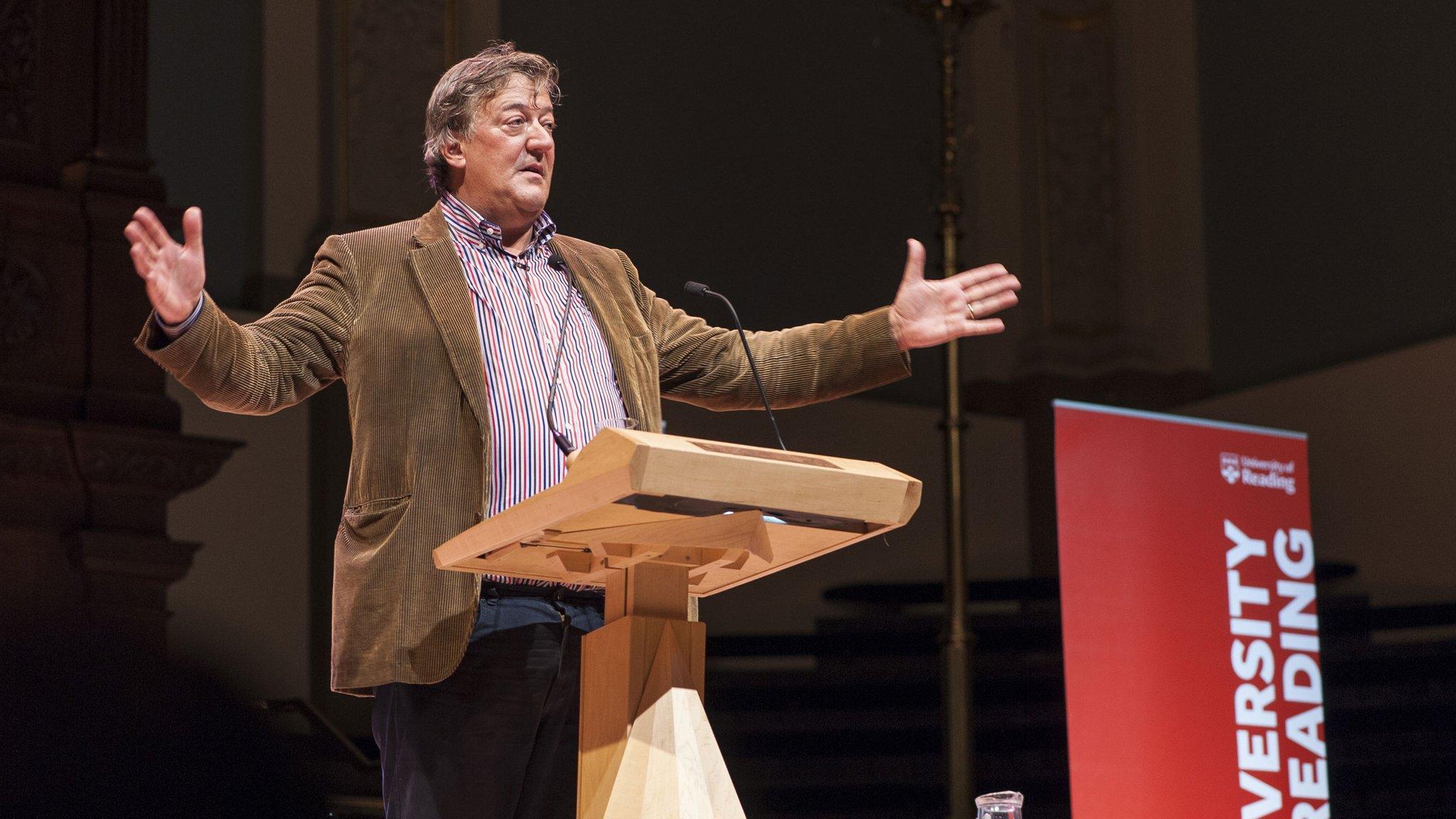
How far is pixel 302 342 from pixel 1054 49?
636 centimetres

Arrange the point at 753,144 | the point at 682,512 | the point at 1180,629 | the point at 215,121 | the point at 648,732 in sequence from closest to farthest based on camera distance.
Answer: the point at 682,512 < the point at 648,732 < the point at 1180,629 < the point at 215,121 < the point at 753,144

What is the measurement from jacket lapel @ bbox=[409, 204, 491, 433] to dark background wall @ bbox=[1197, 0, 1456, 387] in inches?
207

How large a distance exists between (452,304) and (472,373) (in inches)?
4.1

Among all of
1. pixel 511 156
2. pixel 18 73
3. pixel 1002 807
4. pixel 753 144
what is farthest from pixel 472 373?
pixel 753 144

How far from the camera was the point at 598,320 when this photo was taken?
2.04 meters

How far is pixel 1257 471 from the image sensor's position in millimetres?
4609

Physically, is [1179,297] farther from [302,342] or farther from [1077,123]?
[302,342]

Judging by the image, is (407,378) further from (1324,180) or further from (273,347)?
(1324,180)

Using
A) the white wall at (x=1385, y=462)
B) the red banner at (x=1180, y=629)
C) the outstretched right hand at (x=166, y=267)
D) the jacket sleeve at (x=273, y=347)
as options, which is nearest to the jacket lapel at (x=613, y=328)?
the jacket sleeve at (x=273, y=347)

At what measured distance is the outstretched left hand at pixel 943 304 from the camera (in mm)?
2039

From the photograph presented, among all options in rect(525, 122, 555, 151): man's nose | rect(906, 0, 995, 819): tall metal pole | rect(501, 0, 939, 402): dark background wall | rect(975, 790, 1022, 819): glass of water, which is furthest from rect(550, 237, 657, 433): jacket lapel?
rect(501, 0, 939, 402): dark background wall

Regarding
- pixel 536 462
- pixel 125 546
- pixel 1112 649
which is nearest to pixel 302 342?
pixel 536 462

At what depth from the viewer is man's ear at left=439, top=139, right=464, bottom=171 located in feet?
6.85

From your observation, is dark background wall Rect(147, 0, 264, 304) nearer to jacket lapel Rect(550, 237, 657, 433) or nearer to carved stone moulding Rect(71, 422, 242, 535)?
carved stone moulding Rect(71, 422, 242, 535)
